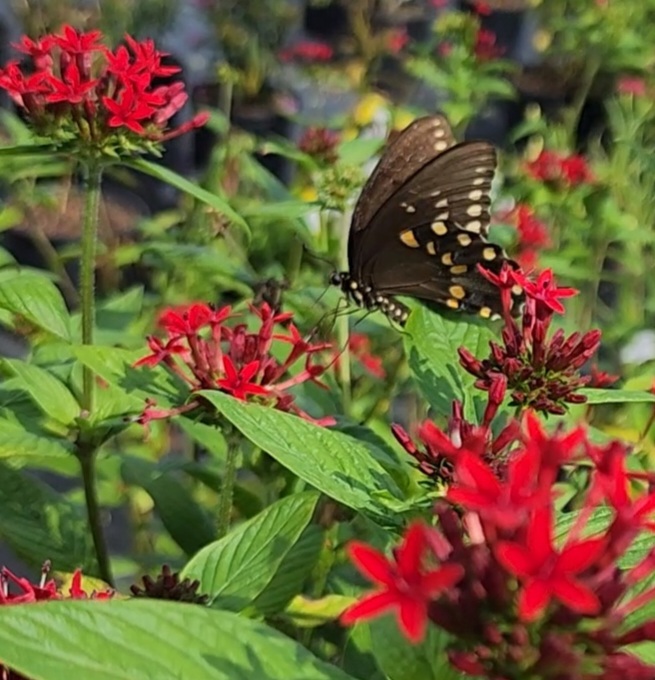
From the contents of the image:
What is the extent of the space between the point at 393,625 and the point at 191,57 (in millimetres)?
3560

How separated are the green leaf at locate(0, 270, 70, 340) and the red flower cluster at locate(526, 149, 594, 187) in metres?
0.93

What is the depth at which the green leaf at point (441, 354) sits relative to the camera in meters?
0.80

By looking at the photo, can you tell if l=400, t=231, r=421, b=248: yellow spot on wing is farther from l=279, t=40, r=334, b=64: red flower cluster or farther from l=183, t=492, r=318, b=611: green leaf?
l=279, t=40, r=334, b=64: red flower cluster

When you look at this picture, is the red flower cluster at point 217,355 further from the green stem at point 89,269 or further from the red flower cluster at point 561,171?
the red flower cluster at point 561,171

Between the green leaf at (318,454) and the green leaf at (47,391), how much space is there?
0.89 ft

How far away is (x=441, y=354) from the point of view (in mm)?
843

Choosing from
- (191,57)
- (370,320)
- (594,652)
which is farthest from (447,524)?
(191,57)

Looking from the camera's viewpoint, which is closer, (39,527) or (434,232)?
(39,527)

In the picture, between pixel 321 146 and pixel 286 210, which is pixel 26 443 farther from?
pixel 321 146

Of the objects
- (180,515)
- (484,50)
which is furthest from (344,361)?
(484,50)

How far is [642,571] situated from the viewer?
466 millimetres

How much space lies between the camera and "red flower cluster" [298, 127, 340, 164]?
145 centimetres

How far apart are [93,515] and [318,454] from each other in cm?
34

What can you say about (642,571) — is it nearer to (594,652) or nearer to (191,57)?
(594,652)
